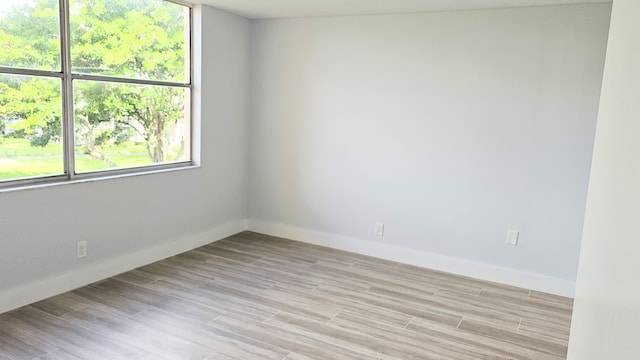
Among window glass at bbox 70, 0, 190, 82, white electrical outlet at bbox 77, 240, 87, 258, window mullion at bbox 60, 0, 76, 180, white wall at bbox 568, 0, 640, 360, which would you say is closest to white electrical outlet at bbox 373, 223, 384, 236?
window glass at bbox 70, 0, 190, 82

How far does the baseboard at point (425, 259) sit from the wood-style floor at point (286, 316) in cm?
10

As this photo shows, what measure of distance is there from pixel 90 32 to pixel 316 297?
8.39 feet

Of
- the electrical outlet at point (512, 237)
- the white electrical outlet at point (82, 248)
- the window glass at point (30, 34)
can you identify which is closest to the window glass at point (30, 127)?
the window glass at point (30, 34)

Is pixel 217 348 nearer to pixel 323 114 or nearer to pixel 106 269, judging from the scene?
pixel 106 269

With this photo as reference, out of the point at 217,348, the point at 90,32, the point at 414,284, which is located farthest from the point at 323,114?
the point at 217,348

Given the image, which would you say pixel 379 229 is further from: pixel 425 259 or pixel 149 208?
pixel 149 208

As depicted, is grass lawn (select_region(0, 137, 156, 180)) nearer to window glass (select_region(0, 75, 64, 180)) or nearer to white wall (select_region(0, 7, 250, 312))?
window glass (select_region(0, 75, 64, 180))

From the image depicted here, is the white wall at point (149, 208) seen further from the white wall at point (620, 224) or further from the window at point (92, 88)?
the white wall at point (620, 224)

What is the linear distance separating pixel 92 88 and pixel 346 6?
2.11m

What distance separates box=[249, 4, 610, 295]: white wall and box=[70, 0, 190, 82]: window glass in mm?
897

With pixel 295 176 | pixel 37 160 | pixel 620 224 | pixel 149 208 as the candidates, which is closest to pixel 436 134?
pixel 295 176

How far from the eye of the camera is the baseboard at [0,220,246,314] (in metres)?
2.99

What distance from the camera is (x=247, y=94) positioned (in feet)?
15.9

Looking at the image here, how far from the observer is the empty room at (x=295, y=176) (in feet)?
9.59
